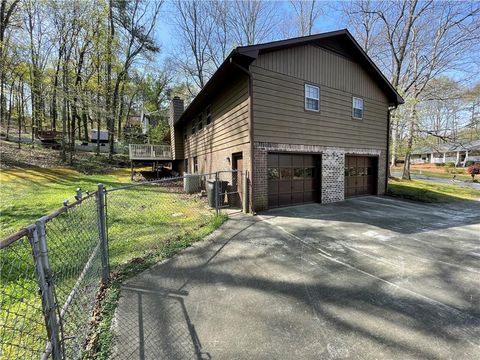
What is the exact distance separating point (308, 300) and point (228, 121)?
26.4 ft

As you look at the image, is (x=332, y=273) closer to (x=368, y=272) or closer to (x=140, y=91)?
(x=368, y=272)

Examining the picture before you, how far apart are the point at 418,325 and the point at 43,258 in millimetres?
3950

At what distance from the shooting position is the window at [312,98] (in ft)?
32.4

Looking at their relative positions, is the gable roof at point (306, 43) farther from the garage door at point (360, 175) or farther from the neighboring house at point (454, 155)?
the neighboring house at point (454, 155)

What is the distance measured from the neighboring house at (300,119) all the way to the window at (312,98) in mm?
40

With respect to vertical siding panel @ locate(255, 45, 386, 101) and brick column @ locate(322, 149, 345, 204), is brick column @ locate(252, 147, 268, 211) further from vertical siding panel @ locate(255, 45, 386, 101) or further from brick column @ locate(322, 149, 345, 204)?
brick column @ locate(322, 149, 345, 204)

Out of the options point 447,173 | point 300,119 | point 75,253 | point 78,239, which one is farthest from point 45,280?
point 447,173

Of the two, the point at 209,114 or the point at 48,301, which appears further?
the point at 209,114

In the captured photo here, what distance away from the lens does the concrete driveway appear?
2.55 metres

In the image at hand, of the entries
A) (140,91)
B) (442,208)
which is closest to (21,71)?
(140,91)

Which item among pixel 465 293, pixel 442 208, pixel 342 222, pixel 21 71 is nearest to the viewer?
pixel 465 293

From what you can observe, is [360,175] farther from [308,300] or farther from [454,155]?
[454,155]

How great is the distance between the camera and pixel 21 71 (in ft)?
62.9

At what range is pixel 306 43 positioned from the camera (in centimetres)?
972
